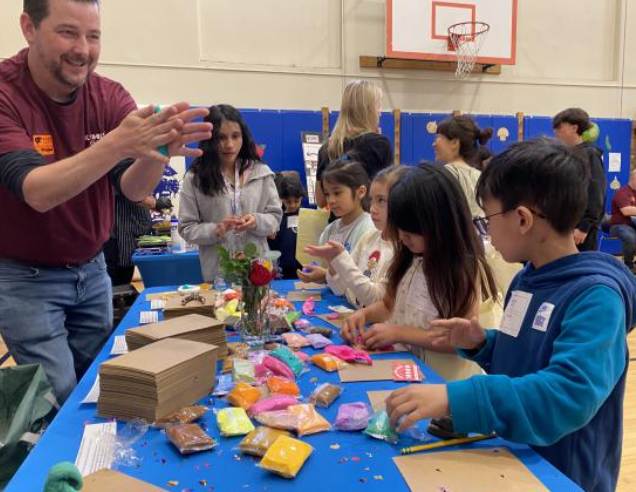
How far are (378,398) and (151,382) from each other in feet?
1.73

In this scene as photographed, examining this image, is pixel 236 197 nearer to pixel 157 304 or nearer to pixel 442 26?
pixel 157 304

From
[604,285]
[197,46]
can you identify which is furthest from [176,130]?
[197,46]

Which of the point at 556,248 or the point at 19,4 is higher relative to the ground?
the point at 19,4

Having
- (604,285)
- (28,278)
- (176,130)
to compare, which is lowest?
(28,278)

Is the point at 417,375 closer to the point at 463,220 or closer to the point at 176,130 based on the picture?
the point at 463,220

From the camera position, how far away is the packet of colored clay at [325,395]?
3.93ft

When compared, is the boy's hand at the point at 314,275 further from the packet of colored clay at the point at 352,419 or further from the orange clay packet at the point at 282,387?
the packet of colored clay at the point at 352,419

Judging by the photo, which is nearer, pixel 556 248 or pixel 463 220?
pixel 556 248

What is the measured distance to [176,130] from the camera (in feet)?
4.67

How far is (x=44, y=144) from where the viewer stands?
1707 mm

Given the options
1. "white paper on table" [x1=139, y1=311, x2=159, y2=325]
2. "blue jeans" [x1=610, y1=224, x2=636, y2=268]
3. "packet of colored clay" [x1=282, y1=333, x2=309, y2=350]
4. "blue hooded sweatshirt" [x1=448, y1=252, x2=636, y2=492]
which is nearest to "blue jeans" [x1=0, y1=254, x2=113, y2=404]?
"white paper on table" [x1=139, y1=311, x2=159, y2=325]

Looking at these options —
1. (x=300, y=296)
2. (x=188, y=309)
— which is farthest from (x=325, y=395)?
(x=300, y=296)

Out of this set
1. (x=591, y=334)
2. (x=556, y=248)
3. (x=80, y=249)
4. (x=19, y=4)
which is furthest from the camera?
(x=19, y=4)

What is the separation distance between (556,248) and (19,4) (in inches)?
280
